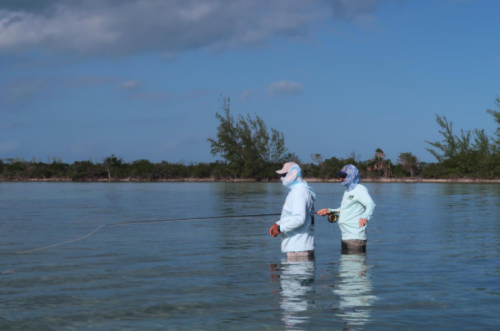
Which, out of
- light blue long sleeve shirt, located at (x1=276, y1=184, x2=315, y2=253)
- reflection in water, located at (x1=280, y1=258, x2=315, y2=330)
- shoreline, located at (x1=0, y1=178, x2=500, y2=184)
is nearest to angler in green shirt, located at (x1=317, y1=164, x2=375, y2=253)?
reflection in water, located at (x1=280, y1=258, x2=315, y2=330)

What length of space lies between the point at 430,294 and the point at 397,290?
1.49 ft

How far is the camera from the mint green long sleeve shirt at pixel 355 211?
8.54 meters

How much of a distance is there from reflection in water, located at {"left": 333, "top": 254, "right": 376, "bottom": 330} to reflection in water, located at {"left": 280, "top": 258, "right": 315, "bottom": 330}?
43 centimetres

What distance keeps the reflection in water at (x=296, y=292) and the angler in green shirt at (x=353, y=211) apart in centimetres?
78

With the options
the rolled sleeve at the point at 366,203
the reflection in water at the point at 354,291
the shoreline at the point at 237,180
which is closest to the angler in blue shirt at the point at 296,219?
the reflection in water at the point at 354,291

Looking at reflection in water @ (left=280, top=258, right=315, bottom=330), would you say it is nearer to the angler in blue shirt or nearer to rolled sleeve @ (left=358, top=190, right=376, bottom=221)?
the angler in blue shirt

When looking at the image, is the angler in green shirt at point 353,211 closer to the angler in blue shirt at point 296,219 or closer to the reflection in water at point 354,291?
the reflection in water at point 354,291

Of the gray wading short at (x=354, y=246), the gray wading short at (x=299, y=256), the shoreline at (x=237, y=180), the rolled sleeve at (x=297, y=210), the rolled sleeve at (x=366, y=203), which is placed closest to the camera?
the rolled sleeve at (x=297, y=210)

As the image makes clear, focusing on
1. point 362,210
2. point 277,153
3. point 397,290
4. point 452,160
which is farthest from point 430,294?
point 277,153

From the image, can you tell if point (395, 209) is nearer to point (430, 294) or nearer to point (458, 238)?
point (458, 238)

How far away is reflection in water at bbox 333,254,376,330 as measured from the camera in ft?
21.6

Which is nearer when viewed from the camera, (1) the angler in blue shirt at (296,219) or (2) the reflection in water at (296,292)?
(2) the reflection in water at (296,292)

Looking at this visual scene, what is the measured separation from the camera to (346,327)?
6137 millimetres

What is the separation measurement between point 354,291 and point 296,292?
32.5 inches
